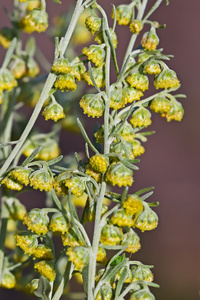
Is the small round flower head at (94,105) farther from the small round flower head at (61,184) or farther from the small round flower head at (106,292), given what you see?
the small round flower head at (106,292)

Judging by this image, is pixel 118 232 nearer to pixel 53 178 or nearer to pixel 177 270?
pixel 53 178

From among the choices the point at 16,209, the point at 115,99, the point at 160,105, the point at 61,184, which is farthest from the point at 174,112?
the point at 16,209

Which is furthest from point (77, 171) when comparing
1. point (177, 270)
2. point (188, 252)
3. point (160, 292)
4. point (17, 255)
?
point (188, 252)

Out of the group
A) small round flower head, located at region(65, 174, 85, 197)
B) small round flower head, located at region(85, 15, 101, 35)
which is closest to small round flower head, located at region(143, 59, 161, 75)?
small round flower head, located at region(85, 15, 101, 35)

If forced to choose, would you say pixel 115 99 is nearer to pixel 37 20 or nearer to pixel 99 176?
pixel 99 176

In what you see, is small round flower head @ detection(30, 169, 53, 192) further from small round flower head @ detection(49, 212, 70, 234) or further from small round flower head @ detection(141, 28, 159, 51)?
small round flower head @ detection(141, 28, 159, 51)

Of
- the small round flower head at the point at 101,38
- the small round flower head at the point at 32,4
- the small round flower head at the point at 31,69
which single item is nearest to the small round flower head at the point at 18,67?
the small round flower head at the point at 31,69
